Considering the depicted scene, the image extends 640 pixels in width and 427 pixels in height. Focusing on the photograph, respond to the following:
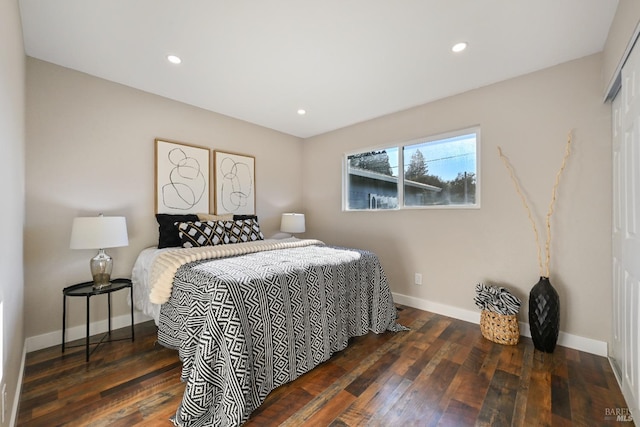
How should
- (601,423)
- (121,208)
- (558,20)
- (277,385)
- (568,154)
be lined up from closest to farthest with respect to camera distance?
(601,423) → (277,385) → (558,20) → (568,154) → (121,208)

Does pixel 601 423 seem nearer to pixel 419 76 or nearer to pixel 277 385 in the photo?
pixel 277 385

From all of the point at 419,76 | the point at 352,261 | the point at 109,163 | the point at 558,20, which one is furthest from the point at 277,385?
the point at 558,20

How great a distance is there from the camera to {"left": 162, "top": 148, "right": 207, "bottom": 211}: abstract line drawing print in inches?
116

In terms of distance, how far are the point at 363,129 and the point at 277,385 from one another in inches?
121

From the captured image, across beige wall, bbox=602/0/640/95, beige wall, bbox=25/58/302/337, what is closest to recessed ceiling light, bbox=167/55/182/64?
beige wall, bbox=25/58/302/337

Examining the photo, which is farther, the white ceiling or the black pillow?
the black pillow

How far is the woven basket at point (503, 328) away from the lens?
2.23 metres

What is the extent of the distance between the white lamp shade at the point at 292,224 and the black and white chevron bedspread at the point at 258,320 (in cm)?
128

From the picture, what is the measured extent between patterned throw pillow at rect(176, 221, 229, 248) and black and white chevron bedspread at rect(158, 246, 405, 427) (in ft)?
2.15

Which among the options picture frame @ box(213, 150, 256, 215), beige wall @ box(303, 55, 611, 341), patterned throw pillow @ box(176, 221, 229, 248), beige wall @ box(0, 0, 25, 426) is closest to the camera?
beige wall @ box(0, 0, 25, 426)

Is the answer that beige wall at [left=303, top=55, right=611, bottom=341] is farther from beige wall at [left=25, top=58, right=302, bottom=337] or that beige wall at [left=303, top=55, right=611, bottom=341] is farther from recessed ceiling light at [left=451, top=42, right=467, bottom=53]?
beige wall at [left=25, top=58, right=302, bottom=337]

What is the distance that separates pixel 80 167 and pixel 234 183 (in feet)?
4.96

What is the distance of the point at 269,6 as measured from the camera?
→ 1.64 meters

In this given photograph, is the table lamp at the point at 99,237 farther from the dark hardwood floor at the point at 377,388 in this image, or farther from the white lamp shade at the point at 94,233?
→ the dark hardwood floor at the point at 377,388
